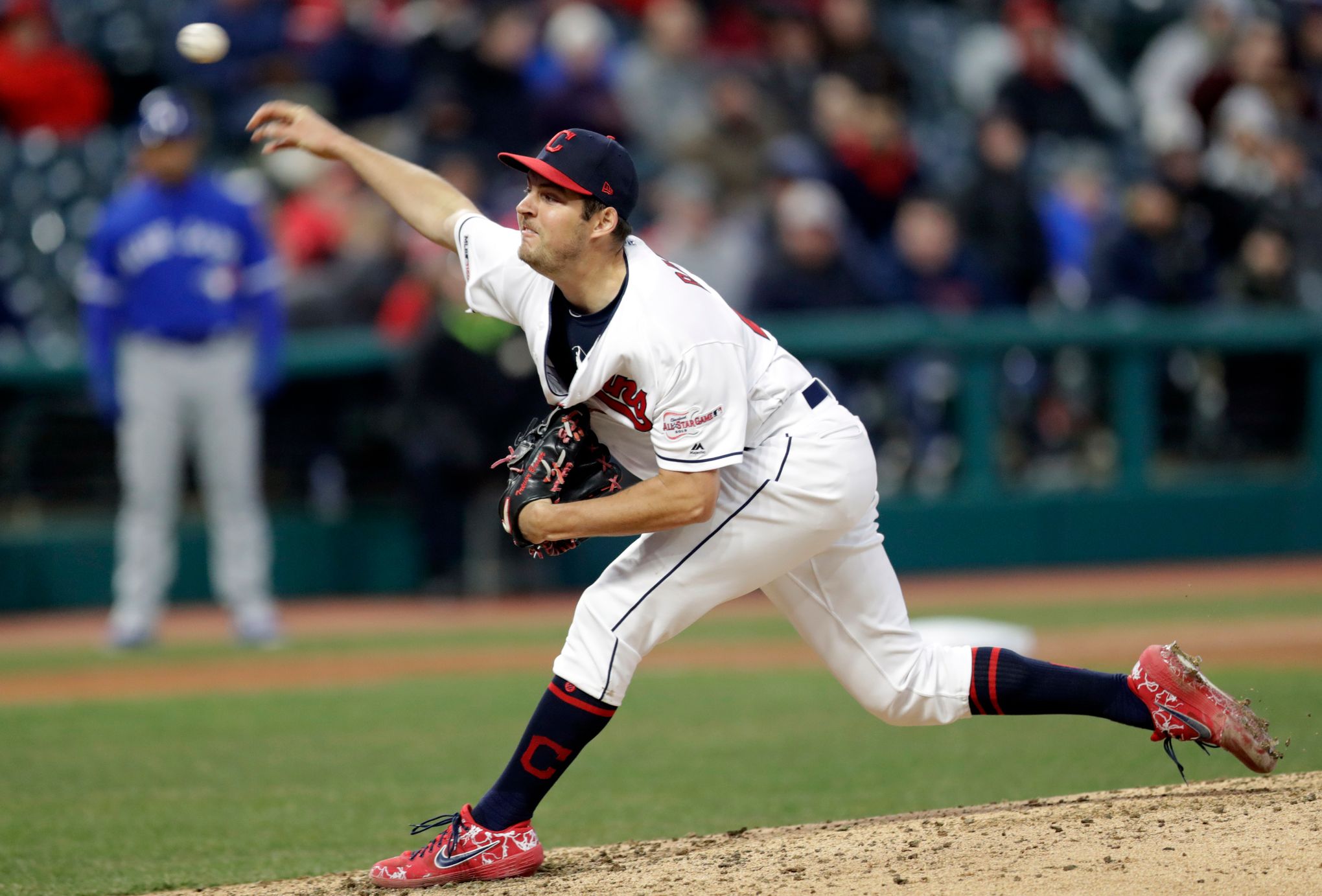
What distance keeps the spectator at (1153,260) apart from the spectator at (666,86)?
3.18 meters

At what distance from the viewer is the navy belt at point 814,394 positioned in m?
4.13

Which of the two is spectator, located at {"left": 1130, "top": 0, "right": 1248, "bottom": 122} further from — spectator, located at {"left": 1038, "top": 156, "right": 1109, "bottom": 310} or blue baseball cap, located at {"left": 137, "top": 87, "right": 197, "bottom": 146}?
blue baseball cap, located at {"left": 137, "top": 87, "right": 197, "bottom": 146}

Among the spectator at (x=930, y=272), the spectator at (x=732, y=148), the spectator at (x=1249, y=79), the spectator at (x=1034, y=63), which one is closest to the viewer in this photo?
the spectator at (x=930, y=272)

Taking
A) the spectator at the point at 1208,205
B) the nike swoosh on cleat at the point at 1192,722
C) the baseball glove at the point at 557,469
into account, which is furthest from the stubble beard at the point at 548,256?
the spectator at the point at 1208,205

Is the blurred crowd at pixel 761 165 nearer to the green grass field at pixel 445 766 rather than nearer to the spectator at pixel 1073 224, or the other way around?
the spectator at pixel 1073 224

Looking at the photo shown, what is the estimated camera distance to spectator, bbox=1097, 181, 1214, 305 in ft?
37.9

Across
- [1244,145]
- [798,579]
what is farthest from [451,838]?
[1244,145]

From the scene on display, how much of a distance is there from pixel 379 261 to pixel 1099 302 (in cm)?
497

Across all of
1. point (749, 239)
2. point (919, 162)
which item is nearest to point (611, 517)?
point (749, 239)

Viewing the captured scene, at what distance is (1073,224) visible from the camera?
12297mm

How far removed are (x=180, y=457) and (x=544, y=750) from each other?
215 inches

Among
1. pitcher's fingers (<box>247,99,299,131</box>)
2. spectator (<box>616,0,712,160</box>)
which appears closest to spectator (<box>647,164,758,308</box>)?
spectator (<box>616,0,712,160</box>)

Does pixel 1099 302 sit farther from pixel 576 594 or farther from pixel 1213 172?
pixel 576 594

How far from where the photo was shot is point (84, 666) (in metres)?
8.31
